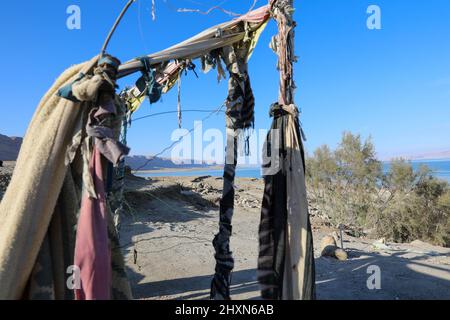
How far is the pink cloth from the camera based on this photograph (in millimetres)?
2094

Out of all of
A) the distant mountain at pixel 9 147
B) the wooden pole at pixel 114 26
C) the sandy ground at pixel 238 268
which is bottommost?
the sandy ground at pixel 238 268

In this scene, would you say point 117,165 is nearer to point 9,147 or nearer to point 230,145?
point 230,145

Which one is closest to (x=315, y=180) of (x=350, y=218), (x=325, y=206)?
(x=325, y=206)

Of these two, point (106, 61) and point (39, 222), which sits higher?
point (106, 61)

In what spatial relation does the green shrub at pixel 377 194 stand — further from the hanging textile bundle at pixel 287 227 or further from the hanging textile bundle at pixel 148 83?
the hanging textile bundle at pixel 148 83

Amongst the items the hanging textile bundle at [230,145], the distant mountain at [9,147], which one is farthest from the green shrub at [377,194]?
the distant mountain at [9,147]

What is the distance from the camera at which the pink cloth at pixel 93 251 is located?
209 cm

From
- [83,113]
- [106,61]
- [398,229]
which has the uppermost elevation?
[106,61]

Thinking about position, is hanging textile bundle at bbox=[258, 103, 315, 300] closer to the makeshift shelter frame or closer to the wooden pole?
the makeshift shelter frame

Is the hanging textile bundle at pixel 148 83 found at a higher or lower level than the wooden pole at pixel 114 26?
lower

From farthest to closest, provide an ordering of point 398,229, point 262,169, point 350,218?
point 350,218 → point 398,229 → point 262,169
